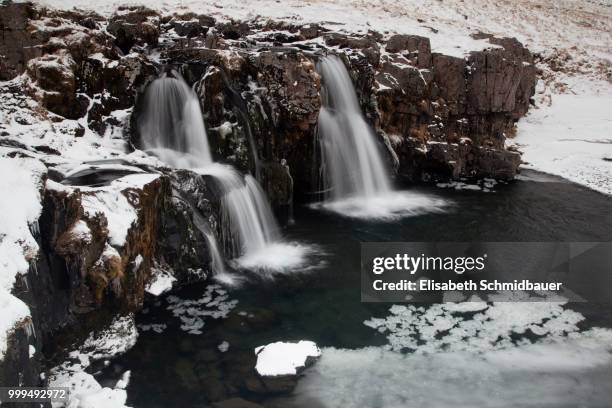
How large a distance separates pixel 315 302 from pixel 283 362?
2.60 m

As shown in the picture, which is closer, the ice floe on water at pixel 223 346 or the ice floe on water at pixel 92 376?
the ice floe on water at pixel 92 376

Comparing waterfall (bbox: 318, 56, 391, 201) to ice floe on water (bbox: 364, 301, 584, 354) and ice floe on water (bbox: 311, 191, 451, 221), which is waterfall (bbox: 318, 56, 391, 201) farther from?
ice floe on water (bbox: 364, 301, 584, 354)

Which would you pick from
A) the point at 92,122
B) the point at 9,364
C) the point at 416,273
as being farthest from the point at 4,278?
the point at 416,273

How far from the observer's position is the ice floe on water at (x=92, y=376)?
7.48 metres

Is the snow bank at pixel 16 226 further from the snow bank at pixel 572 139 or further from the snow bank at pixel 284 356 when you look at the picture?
the snow bank at pixel 572 139

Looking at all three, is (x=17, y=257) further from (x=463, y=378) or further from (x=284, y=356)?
(x=463, y=378)

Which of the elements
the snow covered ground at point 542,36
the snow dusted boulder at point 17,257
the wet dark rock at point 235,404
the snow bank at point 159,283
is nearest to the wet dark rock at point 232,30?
the snow covered ground at point 542,36

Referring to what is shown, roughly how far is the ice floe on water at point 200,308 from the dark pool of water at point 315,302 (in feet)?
0.48

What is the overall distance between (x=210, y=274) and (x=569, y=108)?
27.1 m

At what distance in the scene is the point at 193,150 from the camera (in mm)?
14266

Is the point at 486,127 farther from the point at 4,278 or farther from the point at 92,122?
the point at 4,278

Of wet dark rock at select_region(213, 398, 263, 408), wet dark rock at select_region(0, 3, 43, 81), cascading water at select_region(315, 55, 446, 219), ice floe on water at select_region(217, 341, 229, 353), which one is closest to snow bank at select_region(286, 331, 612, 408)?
wet dark rock at select_region(213, 398, 263, 408)

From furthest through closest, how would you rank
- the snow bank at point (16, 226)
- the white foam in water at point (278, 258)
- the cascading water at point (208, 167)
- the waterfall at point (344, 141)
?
1. the waterfall at point (344, 141)
2. the cascading water at point (208, 167)
3. the white foam in water at point (278, 258)
4. the snow bank at point (16, 226)

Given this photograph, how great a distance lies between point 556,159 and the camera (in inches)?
924
